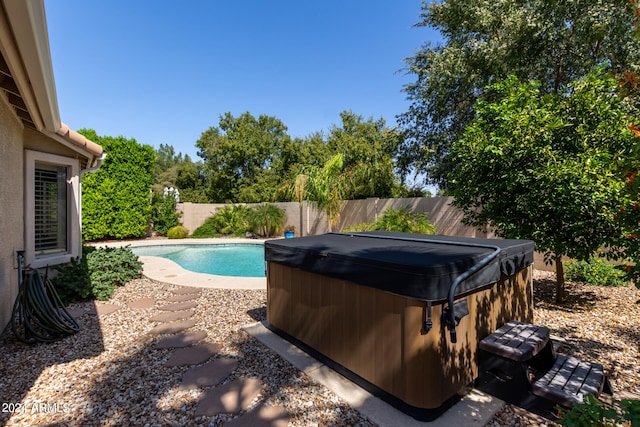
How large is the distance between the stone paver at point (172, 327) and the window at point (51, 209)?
2517 millimetres

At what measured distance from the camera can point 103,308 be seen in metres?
5.03

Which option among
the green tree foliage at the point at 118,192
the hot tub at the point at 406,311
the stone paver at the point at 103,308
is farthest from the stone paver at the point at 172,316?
the green tree foliage at the point at 118,192

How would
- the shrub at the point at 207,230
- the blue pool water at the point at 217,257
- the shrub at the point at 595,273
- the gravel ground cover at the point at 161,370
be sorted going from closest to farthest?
the gravel ground cover at the point at 161,370, the shrub at the point at 595,273, the blue pool water at the point at 217,257, the shrub at the point at 207,230

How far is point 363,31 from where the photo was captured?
44.1ft

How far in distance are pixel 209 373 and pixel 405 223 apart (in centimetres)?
762

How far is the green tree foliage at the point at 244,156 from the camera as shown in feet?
80.8

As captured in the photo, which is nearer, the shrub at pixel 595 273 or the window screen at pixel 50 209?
the window screen at pixel 50 209

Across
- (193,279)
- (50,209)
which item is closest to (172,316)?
(193,279)

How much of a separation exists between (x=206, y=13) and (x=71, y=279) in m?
10.1

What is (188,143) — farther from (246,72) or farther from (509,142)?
(509,142)

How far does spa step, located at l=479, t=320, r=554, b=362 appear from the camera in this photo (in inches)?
95.0

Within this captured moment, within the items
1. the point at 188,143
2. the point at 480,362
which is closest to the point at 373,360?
the point at 480,362

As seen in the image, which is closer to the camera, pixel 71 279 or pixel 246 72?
pixel 71 279

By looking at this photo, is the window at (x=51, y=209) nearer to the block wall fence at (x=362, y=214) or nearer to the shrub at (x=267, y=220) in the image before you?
the block wall fence at (x=362, y=214)
